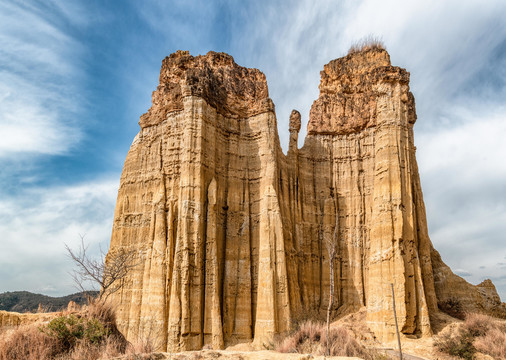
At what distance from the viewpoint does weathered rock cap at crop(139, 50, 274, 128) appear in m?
28.0

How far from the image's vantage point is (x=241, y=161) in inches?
1150

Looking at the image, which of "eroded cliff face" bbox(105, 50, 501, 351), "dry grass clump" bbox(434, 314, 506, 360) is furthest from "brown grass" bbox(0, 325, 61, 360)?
"dry grass clump" bbox(434, 314, 506, 360)

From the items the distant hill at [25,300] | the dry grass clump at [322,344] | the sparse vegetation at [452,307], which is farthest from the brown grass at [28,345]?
the distant hill at [25,300]

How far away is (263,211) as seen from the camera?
26.8 m

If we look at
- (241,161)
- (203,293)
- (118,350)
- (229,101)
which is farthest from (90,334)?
(229,101)

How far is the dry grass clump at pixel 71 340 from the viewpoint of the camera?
9.80 meters

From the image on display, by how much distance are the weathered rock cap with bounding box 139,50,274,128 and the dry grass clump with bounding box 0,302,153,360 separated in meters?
18.6

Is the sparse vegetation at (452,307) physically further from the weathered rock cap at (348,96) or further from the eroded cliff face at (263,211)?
the weathered rock cap at (348,96)

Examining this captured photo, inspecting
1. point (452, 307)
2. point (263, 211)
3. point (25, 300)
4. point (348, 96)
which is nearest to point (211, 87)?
point (263, 211)

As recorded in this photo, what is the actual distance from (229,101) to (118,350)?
2178 cm

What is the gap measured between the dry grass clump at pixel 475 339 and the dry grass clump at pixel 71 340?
640 inches

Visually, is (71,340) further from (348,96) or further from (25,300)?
(25,300)

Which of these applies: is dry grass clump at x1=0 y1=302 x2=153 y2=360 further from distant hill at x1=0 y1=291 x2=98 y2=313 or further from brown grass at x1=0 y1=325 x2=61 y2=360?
distant hill at x1=0 y1=291 x2=98 y2=313

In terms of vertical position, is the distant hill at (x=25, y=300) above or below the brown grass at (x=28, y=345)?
above
